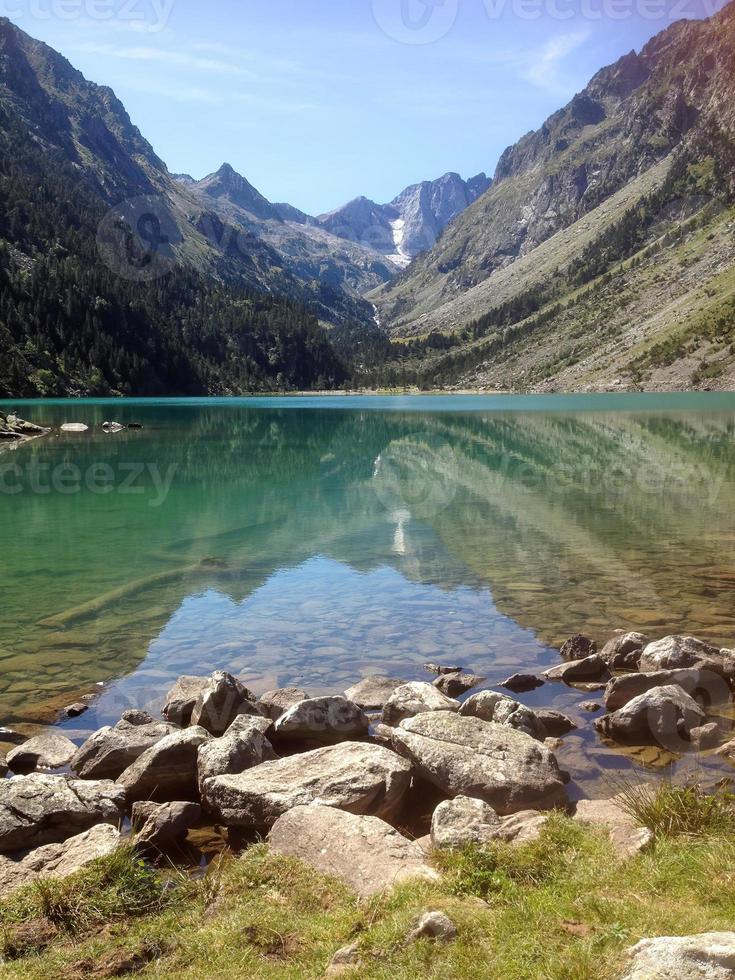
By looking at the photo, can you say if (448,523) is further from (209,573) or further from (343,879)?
(343,879)

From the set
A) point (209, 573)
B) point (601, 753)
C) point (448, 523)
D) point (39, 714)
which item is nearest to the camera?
point (601, 753)

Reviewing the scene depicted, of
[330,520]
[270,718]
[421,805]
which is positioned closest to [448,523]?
[330,520]

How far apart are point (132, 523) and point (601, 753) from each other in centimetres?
2699

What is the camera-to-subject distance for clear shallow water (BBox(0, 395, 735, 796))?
1631cm

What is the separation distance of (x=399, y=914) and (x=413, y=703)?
6.13m

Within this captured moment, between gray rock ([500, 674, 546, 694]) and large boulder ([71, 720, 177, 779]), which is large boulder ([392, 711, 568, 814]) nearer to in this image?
gray rock ([500, 674, 546, 694])

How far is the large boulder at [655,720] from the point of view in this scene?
1165 cm

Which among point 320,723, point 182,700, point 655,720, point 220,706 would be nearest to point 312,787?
point 320,723

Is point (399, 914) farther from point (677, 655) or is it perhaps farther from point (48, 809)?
point (677, 655)

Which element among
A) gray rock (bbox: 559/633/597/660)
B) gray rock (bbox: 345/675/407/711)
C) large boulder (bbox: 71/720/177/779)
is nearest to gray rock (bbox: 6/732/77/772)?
large boulder (bbox: 71/720/177/779)

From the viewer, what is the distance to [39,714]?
13.7m

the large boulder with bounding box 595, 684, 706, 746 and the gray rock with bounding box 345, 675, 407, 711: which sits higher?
the large boulder with bounding box 595, 684, 706, 746

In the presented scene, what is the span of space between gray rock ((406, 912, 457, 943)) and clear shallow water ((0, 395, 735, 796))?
5.41 metres

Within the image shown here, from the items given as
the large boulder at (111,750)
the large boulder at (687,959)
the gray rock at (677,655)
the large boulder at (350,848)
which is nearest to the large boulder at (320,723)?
the large boulder at (111,750)
